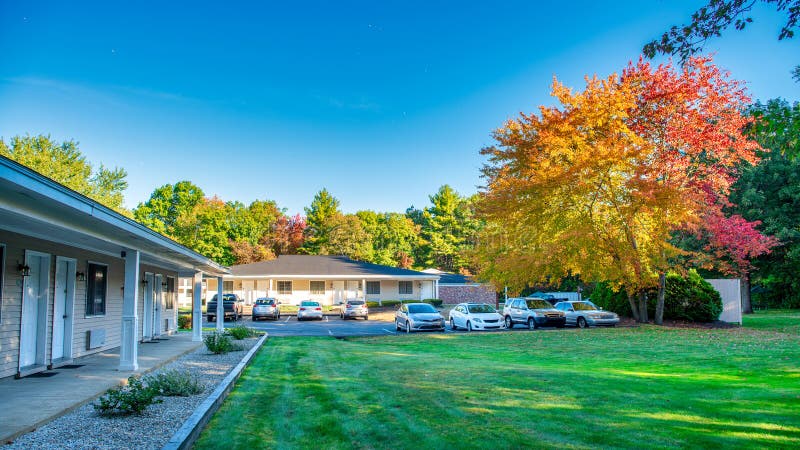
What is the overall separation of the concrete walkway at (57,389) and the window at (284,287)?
30089 millimetres

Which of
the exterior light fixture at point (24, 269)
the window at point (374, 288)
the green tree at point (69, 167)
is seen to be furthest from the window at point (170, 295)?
the green tree at point (69, 167)

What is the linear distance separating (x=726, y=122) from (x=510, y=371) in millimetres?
17965

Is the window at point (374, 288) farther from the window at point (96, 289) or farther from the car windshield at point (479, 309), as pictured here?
the window at point (96, 289)

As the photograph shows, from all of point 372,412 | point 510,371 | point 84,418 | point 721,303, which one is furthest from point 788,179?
point 84,418

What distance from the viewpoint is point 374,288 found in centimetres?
4619

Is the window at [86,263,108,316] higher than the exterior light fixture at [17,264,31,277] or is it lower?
lower

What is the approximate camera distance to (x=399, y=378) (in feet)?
31.8

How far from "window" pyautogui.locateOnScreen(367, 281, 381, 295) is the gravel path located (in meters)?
37.4

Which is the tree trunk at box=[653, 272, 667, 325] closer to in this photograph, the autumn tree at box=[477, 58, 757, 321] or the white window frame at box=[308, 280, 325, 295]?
the autumn tree at box=[477, 58, 757, 321]

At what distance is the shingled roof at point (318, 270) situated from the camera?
41750mm

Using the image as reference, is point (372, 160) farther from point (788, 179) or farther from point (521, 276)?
point (788, 179)

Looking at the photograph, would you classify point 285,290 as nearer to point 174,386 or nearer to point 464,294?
point 464,294

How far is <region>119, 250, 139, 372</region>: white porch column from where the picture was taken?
1092 cm

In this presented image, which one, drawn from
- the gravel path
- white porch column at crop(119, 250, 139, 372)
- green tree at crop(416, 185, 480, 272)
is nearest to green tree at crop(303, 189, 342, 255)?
green tree at crop(416, 185, 480, 272)
